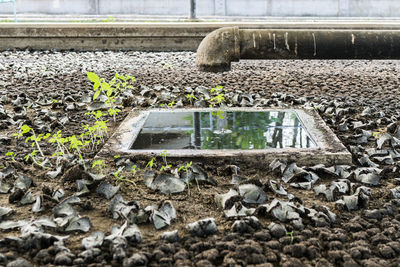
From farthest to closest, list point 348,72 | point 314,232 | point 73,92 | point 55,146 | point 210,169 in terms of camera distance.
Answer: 1. point 348,72
2. point 73,92
3. point 55,146
4. point 210,169
5. point 314,232

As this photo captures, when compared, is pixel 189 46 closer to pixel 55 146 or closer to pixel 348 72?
pixel 348 72

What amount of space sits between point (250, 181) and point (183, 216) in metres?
0.46

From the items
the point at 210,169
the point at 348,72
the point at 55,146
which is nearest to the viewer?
the point at 210,169

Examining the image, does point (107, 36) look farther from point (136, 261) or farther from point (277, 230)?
point (136, 261)

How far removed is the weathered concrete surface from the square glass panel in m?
4.78

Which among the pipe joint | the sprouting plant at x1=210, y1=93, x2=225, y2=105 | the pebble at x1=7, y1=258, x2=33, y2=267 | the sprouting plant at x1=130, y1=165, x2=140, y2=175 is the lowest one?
the pebble at x1=7, y1=258, x2=33, y2=267

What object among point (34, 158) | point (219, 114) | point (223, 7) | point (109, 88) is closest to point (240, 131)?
point (219, 114)

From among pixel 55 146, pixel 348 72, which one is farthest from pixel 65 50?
pixel 55 146

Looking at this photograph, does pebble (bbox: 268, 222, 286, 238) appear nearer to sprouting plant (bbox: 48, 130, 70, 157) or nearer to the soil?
the soil

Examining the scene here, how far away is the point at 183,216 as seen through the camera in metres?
2.18

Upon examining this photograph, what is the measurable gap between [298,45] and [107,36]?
203 inches

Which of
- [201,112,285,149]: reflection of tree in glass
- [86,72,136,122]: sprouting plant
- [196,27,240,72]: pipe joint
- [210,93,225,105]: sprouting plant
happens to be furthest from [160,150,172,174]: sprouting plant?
[196,27,240,72]: pipe joint

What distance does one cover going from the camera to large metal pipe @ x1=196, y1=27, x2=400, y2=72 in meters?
3.98

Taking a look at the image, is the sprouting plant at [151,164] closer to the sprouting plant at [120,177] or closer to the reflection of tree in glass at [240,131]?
the sprouting plant at [120,177]
